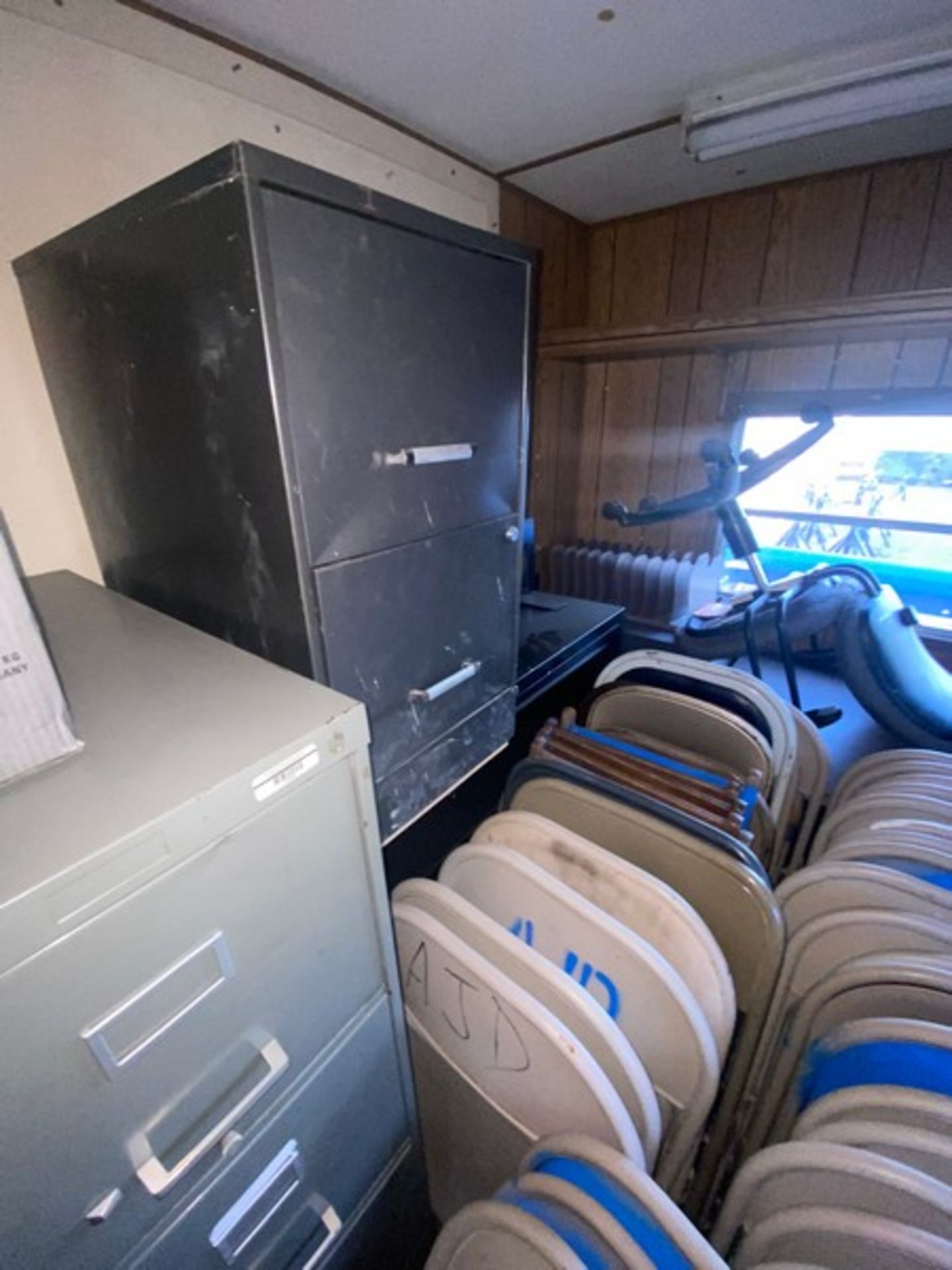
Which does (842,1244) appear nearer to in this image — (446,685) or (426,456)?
(446,685)

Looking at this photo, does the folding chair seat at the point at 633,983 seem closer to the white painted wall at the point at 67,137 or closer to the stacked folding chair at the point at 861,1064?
the stacked folding chair at the point at 861,1064

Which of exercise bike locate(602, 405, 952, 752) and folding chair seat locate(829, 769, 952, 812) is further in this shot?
exercise bike locate(602, 405, 952, 752)

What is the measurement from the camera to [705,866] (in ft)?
2.51

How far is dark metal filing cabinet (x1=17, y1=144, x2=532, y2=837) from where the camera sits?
0.47m

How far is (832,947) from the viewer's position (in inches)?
30.7

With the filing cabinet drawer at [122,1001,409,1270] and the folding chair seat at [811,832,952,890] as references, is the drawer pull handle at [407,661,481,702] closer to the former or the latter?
the filing cabinet drawer at [122,1001,409,1270]

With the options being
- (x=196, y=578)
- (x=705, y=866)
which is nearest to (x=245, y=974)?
(x=196, y=578)

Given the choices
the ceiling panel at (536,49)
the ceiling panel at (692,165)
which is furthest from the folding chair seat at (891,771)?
the ceiling panel at (692,165)

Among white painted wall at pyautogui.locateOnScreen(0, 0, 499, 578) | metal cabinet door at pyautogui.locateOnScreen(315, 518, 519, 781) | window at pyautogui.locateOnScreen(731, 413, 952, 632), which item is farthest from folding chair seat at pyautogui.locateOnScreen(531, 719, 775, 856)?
window at pyautogui.locateOnScreen(731, 413, 952, 632)

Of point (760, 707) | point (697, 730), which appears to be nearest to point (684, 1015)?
point (697, 730)

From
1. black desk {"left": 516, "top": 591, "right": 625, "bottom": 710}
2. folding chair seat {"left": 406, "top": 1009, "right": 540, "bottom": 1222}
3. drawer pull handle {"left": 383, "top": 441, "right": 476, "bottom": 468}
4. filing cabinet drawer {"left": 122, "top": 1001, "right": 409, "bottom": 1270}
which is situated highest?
drawer pull handle {"left": 383, "top": 441, "right": 476, "bottom": 468}

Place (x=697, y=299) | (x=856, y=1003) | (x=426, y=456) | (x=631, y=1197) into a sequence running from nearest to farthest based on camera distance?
(x=631, y=1197) < (x=426, y=456) < (x=856, y=1003) < (x=697, y=299)

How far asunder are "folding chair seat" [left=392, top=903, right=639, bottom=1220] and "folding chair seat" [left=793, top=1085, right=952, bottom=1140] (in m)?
0.21

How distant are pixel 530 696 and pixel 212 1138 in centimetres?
77
